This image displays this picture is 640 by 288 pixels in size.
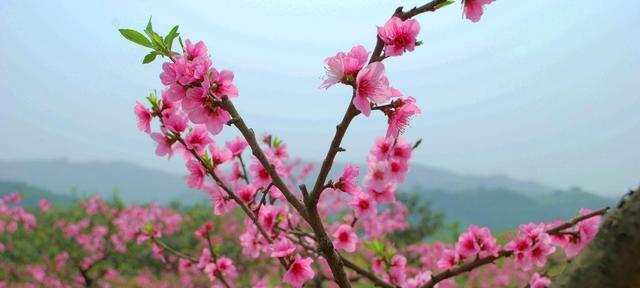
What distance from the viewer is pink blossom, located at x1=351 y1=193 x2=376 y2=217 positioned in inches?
113

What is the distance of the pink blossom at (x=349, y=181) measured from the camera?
1764 mm

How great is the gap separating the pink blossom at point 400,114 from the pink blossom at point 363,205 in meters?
1.40

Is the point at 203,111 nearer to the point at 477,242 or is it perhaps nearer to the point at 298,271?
the point at 298,271

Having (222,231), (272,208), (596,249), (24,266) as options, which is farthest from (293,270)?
(222,231)

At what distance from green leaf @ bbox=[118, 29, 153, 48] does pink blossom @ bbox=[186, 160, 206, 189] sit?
0.71 m

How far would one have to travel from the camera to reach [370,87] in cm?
134

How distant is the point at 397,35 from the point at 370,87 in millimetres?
176

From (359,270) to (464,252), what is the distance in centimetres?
58

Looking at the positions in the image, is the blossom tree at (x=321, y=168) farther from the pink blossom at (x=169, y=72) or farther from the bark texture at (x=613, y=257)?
the bark texture at (x=613, y=257)

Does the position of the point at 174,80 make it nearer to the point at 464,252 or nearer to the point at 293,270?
the point at 293,270

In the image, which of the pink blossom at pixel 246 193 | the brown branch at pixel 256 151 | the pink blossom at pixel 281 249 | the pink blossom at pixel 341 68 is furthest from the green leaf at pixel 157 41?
the pink blossom at pixel 246 193

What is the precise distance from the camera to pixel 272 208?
2.51 metres

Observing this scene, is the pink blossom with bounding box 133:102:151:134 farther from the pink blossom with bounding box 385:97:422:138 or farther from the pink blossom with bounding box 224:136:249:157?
the pink blossom with bounding box 385:97:422:138

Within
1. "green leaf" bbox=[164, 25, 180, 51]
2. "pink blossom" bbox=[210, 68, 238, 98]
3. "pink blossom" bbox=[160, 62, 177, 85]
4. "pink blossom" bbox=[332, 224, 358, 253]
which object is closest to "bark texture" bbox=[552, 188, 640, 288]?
"pink blossom" bbox=[210, 68, 238, 98]
